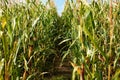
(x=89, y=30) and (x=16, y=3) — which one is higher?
(x=16, y=3)

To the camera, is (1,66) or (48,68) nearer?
(1,66)

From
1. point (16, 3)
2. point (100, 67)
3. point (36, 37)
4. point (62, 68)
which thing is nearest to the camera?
point (100, 67)

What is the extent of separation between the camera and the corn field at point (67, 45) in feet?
7.11

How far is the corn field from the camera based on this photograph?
7.11ft

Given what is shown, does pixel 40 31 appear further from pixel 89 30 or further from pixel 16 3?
pixel 89 30

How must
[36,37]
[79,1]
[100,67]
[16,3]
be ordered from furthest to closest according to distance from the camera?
1. [16,3]
2. [36,37]
3. [100,67]
4. [79,1]

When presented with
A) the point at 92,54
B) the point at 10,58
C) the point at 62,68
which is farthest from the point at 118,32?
the point at 10,58

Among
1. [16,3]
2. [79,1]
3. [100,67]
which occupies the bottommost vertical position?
[100,67]

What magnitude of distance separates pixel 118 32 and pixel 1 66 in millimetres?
2187

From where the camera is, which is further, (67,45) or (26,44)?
(67,45)

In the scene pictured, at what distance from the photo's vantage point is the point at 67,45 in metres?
3.87

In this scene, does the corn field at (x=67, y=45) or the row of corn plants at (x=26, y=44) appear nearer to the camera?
the corn field at (x=67, y=45)

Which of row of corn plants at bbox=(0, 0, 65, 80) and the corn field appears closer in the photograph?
the corn field

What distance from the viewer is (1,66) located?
2.11 m
